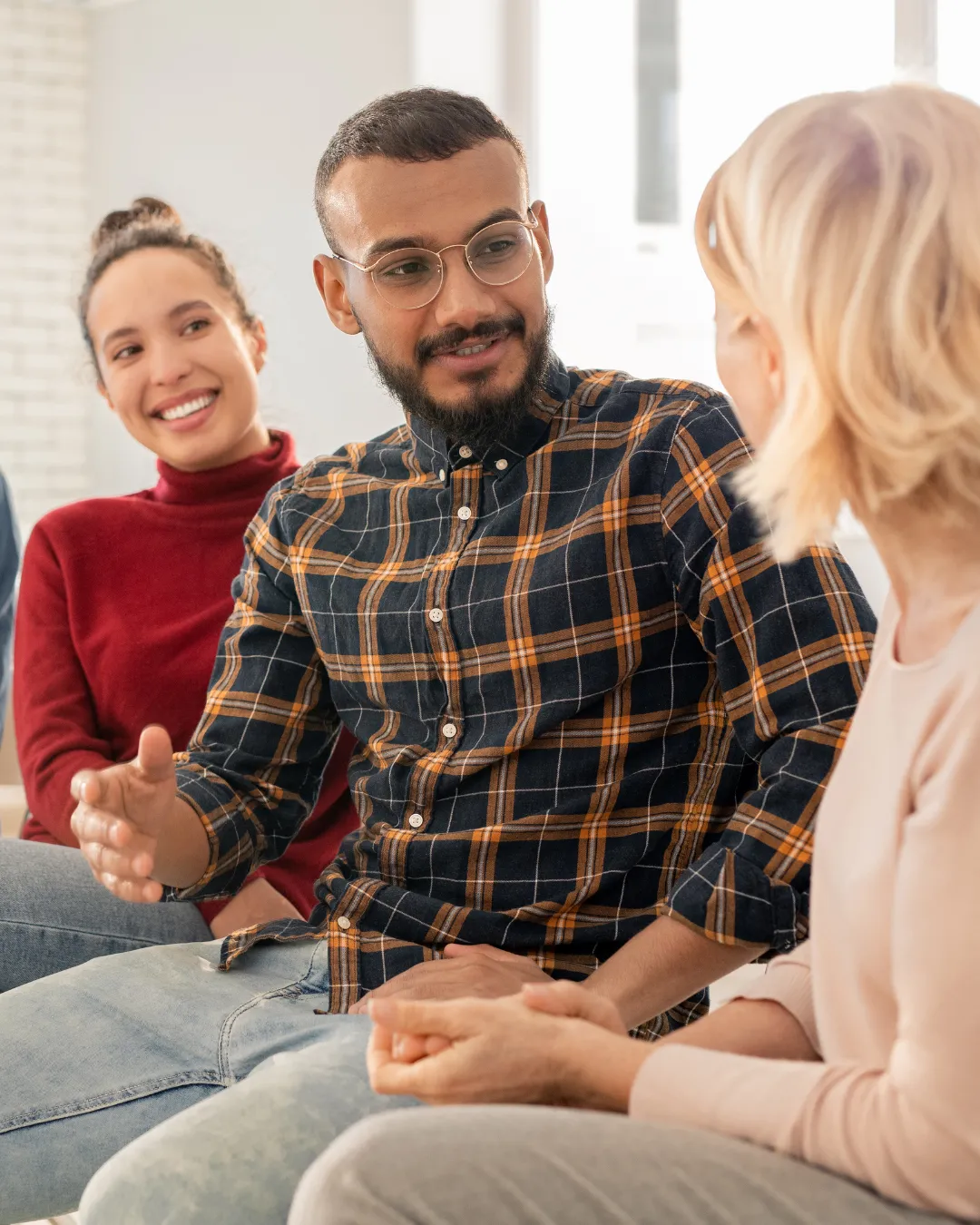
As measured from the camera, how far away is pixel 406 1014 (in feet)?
3.56

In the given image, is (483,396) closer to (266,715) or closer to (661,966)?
(266,715)

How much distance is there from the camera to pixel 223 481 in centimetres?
244

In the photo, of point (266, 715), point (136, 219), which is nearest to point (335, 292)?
point (266, 715)

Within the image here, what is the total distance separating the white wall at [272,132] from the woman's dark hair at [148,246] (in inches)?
54.0

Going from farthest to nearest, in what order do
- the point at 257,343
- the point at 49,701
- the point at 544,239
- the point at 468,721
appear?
the point at 257,343
the point at 49,701
the point at 544,239
the point at 468,721

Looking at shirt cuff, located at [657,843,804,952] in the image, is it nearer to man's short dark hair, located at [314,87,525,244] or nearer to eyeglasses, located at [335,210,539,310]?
eyeglasses, located at [335,210,539,310]

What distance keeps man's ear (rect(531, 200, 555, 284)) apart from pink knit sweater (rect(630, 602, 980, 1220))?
88cm

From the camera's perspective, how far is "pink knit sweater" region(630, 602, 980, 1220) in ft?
2.89

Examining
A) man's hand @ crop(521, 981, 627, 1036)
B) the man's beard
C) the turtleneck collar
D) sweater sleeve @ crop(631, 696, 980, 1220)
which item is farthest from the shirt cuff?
the turtleneck collar

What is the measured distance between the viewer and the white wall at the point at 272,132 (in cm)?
434

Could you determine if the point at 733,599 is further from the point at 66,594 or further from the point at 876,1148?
the point at 66,594

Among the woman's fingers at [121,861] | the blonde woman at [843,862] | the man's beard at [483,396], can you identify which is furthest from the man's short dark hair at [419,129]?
the woman's fingers at [121,861]

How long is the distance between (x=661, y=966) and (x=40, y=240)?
5003mm

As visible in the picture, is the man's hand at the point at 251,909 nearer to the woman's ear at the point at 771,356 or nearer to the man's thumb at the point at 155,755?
the man's thumb at the point at 155,755
